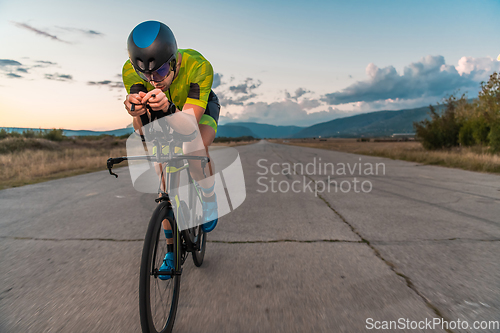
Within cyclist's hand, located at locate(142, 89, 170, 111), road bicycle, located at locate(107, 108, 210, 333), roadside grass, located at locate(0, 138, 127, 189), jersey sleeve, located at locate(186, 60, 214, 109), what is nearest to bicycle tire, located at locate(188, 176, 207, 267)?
road bicycle, located at locate(107, 108, 210, 333)

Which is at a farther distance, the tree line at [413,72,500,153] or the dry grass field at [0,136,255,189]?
the tree line at [413,72,500,153]

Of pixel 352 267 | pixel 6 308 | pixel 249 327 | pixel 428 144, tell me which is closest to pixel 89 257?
pixel 6 308

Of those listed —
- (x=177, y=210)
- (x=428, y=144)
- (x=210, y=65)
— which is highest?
(x=210, y=65)

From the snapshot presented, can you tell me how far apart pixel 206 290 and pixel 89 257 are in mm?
1620

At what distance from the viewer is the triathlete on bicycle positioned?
1.92 m

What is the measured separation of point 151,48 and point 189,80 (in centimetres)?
55

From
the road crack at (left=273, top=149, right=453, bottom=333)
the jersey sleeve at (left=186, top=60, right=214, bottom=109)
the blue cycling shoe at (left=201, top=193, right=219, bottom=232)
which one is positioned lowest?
the road crack at (left=273, top=149, right=453, bottom=333)

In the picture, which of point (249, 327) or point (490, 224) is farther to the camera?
point (490, 224)

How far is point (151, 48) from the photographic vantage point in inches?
76.0

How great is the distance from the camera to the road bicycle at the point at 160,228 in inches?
67.9

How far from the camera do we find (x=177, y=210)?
225 cm

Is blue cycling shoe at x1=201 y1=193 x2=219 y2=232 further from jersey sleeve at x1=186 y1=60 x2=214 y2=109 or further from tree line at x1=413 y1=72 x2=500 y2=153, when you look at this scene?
tree line at x1=413 y1=72 x2=500 y2=153

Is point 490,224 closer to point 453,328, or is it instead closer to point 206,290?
point 453,328

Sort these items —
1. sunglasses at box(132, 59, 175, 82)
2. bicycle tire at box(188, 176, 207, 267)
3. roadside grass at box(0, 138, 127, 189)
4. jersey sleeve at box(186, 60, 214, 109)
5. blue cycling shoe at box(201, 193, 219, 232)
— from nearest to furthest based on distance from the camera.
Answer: sunglasses at box(132, 59, 175, 82), jersey sleeve at box(186, 60, 214, 109), bicycle tire at box(188, 176, 207, 267), blue cycling shoe at box(201, 193, 219, 232), roadside grass at box(0, 138, 127, 189)
